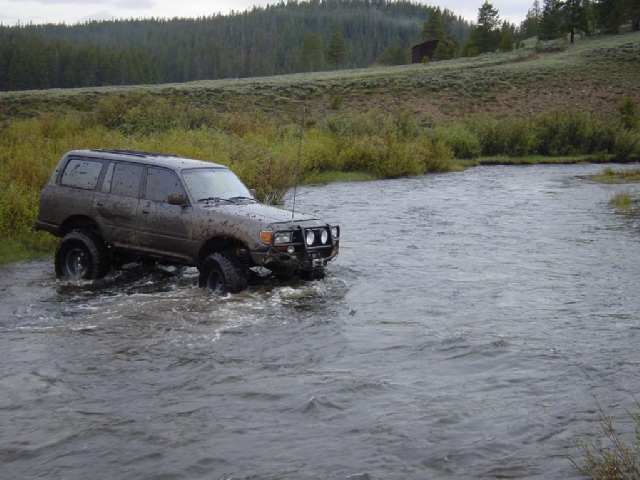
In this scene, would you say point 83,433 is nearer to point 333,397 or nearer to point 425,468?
point 333,397

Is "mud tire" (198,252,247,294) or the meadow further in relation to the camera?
the meadow

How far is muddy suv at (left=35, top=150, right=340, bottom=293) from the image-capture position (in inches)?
427

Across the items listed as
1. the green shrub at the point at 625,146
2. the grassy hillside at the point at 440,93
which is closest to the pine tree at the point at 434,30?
the grassy hillside at the point at 440,93

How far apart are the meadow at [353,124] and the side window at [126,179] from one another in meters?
2.65

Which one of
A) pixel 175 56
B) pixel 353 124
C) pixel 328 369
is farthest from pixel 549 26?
pixel 328 369

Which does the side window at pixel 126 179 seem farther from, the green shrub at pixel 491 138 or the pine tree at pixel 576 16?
the pine tree at pixel 576 16

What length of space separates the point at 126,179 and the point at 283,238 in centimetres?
279

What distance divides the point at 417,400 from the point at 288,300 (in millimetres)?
3999

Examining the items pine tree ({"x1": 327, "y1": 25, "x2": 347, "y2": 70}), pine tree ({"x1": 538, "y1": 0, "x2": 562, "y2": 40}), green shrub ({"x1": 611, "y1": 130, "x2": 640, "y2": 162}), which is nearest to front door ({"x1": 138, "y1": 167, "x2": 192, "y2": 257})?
green shrub ({"x1": 611, "y1": 130, "x2": 640, "y2": 162})

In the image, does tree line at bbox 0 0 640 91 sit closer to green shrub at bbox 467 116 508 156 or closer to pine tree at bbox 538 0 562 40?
pine tree at bbox 538 0 562 40

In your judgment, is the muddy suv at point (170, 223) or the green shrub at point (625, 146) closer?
the muddy suv at point (170, 223)

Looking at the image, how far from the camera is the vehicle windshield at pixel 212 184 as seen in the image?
11.4 m

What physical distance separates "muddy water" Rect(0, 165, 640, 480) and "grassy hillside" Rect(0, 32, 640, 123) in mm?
42293

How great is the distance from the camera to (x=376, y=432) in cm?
671
